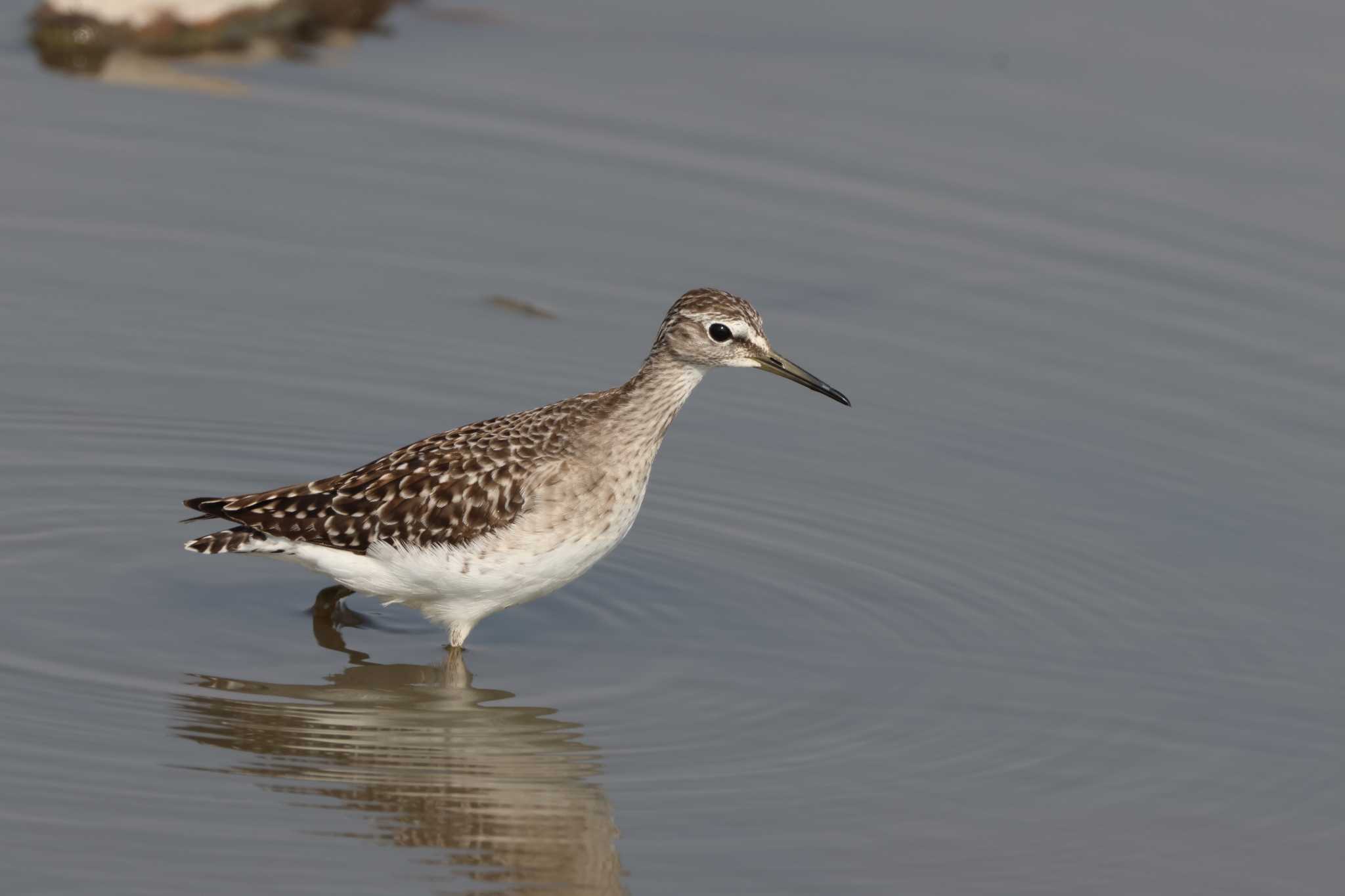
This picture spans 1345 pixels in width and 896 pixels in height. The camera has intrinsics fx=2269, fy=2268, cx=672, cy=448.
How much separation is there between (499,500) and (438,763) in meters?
1.58

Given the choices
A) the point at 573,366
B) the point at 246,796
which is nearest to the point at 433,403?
the point at 573,366

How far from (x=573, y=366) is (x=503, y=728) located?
4.13m

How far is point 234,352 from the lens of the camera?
14.4m

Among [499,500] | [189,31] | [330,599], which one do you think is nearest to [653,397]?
[499,500]

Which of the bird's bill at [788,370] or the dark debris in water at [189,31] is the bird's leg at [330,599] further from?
the dark debris in water at [189,31]

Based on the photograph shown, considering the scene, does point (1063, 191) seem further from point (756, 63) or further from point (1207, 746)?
point (1207, 746)

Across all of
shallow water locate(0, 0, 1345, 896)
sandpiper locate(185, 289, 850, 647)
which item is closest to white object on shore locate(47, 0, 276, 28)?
shallow water locate(0, 0, 1345, 896)

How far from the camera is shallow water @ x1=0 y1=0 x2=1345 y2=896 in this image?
9977 mm

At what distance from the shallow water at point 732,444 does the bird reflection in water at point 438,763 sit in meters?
0.03

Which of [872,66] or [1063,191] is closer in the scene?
[1063,191]

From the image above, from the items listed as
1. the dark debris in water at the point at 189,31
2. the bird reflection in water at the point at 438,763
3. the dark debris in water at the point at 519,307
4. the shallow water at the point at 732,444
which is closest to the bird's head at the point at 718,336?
the shallow water at the point at 732,444

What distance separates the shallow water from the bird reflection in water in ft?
0.10

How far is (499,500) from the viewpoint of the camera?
11469mm

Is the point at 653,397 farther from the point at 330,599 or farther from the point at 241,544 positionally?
the point at 241,544
